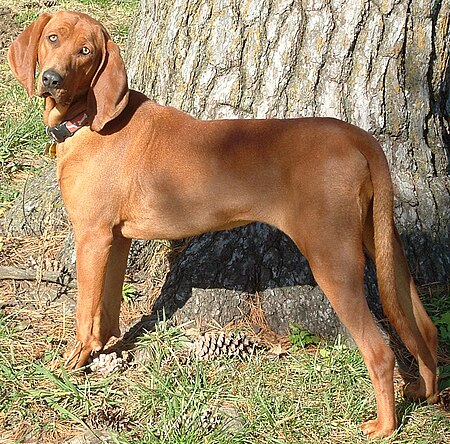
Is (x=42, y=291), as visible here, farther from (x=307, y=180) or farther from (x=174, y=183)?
(x=307, y=180)

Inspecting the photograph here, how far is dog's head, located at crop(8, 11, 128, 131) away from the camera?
380cm

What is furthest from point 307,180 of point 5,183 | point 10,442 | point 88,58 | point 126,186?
point 5,183

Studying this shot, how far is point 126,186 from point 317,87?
135 cm

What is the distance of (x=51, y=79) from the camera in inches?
145

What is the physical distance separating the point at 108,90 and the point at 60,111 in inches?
13.5

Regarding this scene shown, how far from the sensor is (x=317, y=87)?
4.52 metres

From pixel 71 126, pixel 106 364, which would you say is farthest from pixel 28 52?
pixel 106 364

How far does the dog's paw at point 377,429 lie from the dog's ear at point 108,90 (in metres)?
2.07

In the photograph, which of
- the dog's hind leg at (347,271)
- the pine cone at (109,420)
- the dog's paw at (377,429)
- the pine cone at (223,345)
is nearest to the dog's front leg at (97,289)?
the pine cone at (109,420)

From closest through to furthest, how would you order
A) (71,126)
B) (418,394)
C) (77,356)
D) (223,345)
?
(71,126) → (418,394) → (77,356) → (223,345)

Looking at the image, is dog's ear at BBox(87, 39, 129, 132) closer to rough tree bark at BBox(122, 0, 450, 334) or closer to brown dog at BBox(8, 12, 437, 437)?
brown dog at BBox(8, 12, 437, 437)

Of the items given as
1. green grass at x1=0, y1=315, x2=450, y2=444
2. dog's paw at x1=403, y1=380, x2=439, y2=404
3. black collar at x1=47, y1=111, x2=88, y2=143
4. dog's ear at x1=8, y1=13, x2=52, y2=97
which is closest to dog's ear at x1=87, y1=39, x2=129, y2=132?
black collar at x1=47, y1=111, x2=88, y2=143

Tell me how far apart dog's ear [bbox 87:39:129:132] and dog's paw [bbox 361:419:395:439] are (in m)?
2.07

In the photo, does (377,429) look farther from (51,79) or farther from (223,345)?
(51,79)
